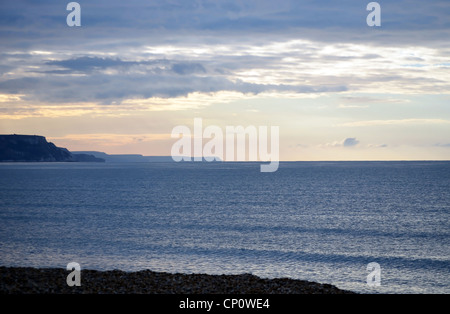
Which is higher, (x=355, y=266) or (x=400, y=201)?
(x=400, y=201)

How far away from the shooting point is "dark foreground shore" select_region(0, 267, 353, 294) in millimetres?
17203

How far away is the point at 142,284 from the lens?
1850 centimetres

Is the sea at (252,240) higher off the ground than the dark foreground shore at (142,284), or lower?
higher

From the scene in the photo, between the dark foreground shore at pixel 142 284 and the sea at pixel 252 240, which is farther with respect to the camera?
the sea at pixel 252 240

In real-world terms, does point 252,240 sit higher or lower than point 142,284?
higher

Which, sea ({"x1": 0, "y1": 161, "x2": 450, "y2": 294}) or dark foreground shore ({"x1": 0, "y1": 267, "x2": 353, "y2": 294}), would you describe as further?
sea ({"x1": 0, "y1": 161, "x2": 450, "y2": 294})

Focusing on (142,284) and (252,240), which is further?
(252,240)

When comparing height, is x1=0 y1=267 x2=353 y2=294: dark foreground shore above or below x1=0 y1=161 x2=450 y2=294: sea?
below

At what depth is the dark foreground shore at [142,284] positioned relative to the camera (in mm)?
17203
